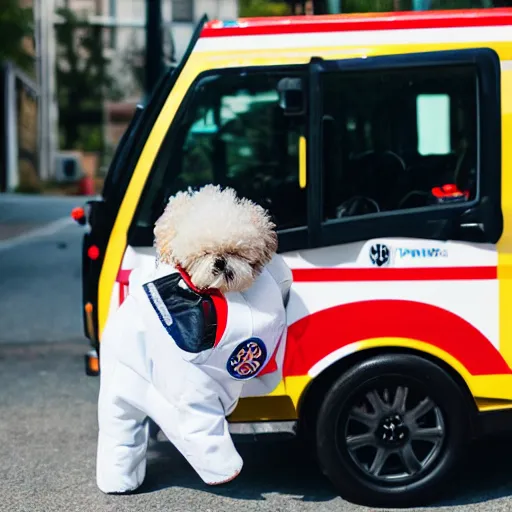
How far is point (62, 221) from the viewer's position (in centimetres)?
2078

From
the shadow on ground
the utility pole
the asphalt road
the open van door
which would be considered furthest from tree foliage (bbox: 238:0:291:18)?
the open van door

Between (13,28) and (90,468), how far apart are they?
89.9ft

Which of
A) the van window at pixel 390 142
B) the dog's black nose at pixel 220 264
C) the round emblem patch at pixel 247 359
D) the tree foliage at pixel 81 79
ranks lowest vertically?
the round emblem patch at pixel 247 359

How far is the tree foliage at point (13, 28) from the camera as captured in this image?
2980cm

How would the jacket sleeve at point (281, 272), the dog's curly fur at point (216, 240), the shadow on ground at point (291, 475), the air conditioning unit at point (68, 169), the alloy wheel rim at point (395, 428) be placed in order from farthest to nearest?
the air conditioning unit at point (68, 169) → the shadow on ground at point (291, 475) → the alloy wheel rim at point (395, 428) → the jacket sleeve at point (281, 272) → the dog's curly fur at point (216, 240)

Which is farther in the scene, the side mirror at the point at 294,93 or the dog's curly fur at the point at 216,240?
Answer: the side mirror at the point at 294,93

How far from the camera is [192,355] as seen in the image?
4.32 metres

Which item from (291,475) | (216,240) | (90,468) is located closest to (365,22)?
(216,240)

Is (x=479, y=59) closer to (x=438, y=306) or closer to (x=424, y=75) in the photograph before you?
(x=424, y=75)

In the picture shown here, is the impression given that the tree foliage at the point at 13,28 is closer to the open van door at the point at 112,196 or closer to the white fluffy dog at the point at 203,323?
the open van door at the point at 112,196

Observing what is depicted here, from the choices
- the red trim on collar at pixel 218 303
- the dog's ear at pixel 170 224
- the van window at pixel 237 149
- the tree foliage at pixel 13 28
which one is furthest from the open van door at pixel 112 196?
the tree foliage at pixel 13 28

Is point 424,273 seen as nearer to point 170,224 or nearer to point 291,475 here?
point 170,224

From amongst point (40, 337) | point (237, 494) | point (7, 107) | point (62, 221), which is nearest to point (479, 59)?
point (237, 494)

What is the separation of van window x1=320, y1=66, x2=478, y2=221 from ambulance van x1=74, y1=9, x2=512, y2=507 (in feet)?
0.05
